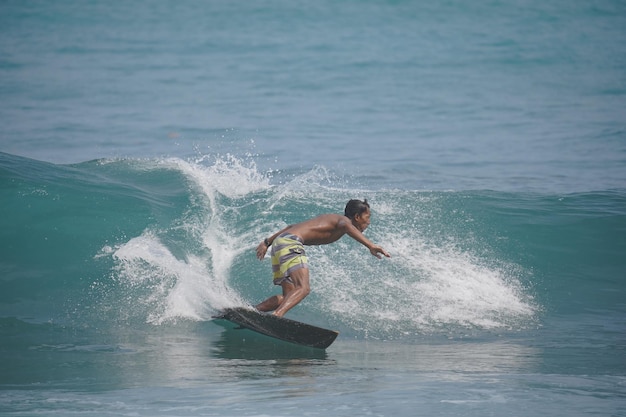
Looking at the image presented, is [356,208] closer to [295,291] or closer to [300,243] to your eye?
[300,243]

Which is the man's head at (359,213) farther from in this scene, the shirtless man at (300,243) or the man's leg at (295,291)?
the man's leg at (295,291)

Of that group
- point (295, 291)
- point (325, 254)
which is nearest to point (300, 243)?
point (295, 291)

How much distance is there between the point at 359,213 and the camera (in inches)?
320

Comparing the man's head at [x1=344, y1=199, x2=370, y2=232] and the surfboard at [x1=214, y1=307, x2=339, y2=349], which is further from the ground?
the man's head at [x1=344, y1=199, x2=370, y2=232]

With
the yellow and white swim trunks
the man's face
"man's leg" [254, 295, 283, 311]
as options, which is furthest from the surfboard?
the man's face

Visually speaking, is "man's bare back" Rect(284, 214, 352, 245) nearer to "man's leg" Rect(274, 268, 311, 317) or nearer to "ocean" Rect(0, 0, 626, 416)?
"man's leg" Rect(274, 268, 311, 317)

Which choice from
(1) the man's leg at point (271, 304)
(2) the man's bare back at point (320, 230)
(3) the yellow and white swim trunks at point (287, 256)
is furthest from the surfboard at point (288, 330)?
(2) the man's bare back at point (320, 230)

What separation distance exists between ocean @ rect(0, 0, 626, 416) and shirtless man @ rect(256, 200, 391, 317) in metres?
0.46

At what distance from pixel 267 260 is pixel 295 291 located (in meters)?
2.72

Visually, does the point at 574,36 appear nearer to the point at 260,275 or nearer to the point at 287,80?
the point at 287,80

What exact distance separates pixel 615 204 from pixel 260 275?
20.9 ft

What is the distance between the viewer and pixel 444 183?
1720 cm

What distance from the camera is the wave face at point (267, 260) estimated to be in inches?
358

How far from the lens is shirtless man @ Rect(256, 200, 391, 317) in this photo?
805 cm
